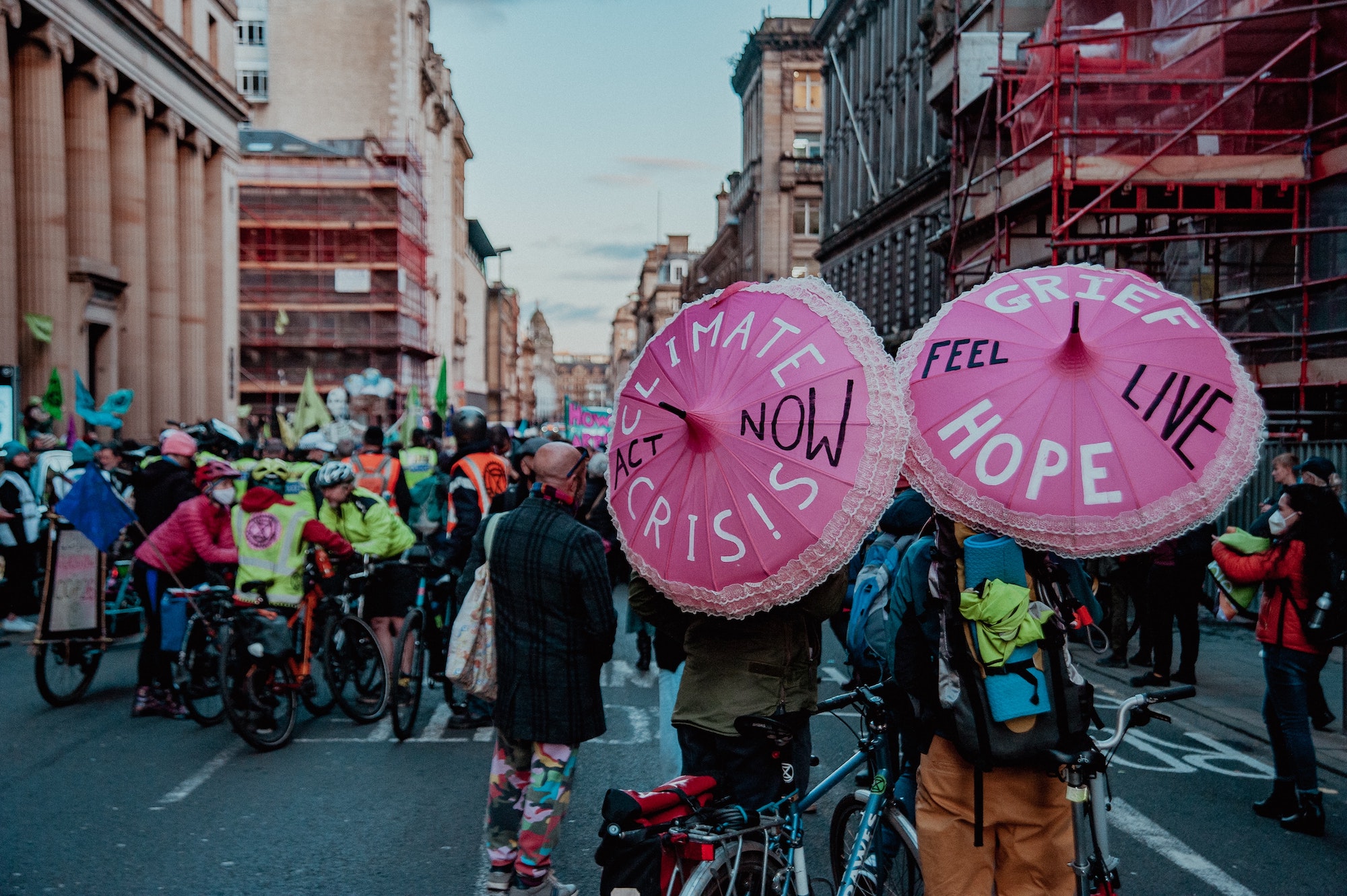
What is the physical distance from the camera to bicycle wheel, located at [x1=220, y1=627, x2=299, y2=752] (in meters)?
7.54

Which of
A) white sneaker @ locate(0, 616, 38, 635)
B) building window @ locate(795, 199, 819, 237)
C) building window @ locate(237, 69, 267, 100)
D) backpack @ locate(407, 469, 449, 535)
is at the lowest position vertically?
white sneaker @ locate(0, 616, 38, 635)

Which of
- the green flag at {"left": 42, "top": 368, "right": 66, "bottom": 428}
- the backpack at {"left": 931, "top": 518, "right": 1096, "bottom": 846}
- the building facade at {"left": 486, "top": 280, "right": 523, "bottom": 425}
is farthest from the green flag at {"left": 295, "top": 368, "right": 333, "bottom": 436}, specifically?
the building facade at {"left": 486, "top": 280, "right": 523, "bottom": 425}

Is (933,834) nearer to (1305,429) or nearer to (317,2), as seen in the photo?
(1305,429)

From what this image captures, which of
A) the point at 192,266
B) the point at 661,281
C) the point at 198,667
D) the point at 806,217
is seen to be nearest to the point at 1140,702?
the point at 198,667

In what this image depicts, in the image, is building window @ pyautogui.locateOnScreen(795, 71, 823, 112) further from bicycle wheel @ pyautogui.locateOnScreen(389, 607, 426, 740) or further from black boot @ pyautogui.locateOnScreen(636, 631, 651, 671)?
bicycle wheel @ pyautogui.locateOnScreen(389, 607, 426, 740)

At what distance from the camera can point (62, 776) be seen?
7.28 metres

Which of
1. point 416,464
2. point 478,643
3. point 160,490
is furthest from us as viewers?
point 416,464

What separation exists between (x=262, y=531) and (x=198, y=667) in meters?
1.27

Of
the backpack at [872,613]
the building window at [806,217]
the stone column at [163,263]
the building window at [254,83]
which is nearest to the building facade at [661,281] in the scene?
the building window at [806,217]

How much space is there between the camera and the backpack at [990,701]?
3.49 m

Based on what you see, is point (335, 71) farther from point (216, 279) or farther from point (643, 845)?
point (643, 845)

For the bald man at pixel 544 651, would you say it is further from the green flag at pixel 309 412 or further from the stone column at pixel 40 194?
the stone column at pixel 40 194

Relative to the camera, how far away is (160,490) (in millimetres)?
10547

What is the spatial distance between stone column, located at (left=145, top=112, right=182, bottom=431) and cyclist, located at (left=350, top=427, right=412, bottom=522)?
30.9 m
